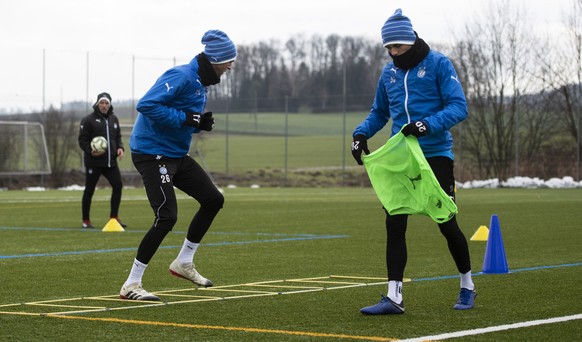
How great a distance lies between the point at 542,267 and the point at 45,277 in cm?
476

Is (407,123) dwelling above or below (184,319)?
above

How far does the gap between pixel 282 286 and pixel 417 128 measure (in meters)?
2.26

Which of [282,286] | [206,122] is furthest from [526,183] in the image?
[206,122]

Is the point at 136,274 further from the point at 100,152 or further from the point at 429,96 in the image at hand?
the point at 100,152

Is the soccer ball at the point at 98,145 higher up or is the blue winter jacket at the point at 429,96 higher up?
the blue winter jacket at the point at 429,96

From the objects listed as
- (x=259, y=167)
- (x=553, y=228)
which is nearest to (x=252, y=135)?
(x=259, y=167)

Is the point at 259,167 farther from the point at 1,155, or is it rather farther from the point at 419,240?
the point at 419,240

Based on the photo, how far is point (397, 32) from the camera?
25.1 feet

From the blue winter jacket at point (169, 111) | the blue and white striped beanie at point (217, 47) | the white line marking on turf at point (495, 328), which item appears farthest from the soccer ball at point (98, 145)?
the white line marking on turf at point (495, 328)

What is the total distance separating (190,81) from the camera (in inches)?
333

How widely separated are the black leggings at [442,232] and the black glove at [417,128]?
363 millimetres

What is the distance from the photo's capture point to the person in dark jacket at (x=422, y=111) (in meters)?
7.60

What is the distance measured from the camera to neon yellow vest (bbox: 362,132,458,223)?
24.7 ft

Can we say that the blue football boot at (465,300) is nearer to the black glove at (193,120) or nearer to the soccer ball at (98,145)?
the black glove at (193,120)
